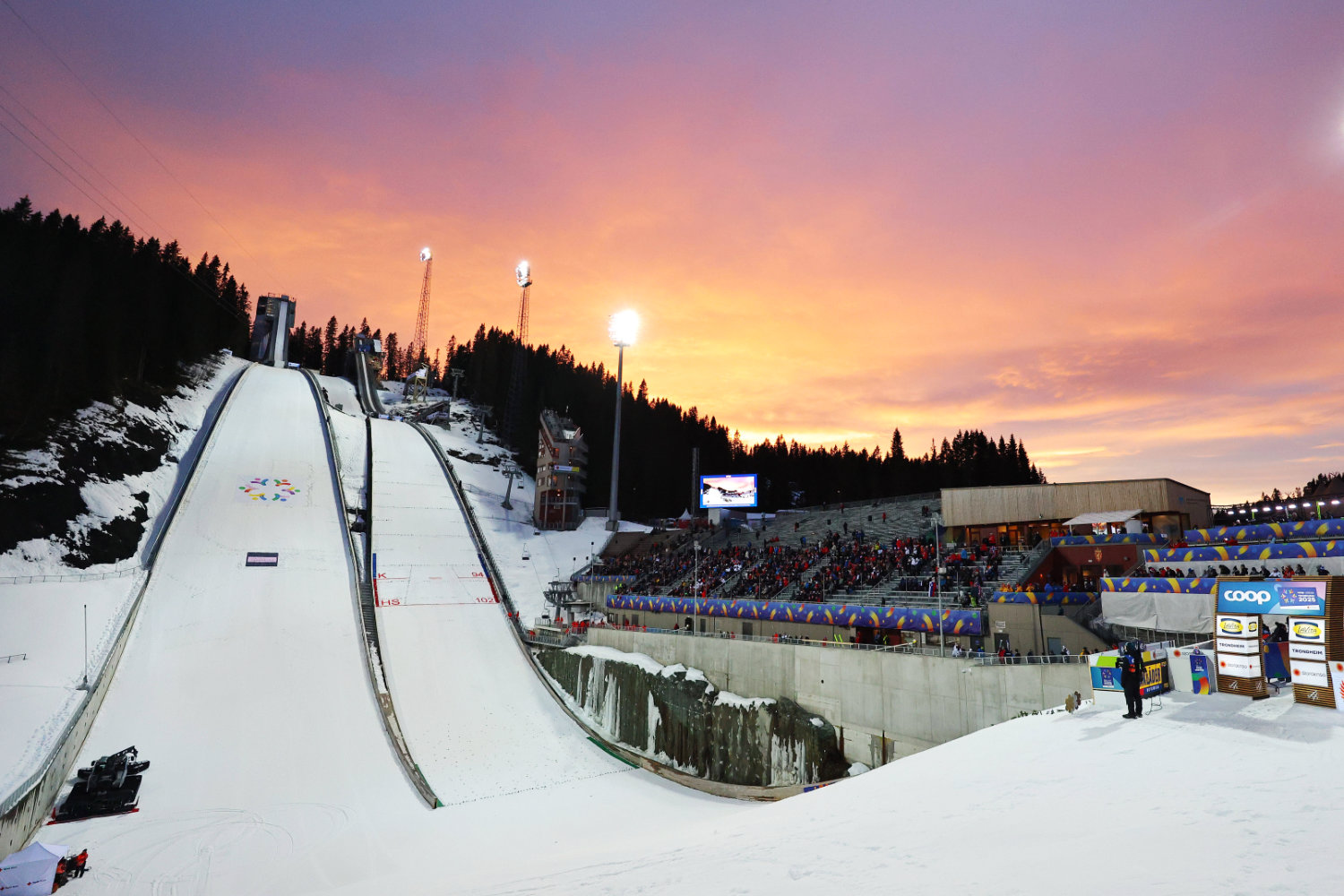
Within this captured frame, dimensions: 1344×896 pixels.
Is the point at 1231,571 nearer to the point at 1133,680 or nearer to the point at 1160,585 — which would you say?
the point at 1160,585

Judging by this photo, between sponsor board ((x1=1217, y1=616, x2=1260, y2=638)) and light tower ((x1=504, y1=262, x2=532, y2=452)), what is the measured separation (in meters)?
74.9

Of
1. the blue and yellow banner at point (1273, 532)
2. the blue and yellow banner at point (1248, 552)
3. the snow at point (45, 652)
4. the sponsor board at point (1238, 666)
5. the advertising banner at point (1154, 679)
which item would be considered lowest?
the snow at point (45, 652)

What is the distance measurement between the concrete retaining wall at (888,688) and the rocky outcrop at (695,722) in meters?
0.72

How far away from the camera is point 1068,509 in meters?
32.8

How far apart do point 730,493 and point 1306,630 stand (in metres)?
37.1

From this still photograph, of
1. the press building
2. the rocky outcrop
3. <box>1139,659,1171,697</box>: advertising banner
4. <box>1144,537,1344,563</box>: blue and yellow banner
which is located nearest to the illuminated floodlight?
the press building

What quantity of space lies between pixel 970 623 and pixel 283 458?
47661 millimetres

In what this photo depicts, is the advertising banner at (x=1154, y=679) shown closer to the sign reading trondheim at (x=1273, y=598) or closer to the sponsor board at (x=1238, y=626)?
the sponsor board at (x=1238, y=626)

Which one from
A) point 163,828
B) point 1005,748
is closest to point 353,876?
point 163,828

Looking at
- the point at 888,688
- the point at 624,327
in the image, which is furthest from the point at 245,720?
the point at 624,327

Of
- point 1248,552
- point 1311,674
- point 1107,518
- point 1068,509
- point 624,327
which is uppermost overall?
Answer: point 624,327

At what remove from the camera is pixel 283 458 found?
50.0 meters

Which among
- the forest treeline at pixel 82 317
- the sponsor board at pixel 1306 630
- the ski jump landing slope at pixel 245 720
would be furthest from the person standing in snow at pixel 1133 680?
the forest treeline at pixel 82 317

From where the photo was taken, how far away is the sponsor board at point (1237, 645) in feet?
41.0
